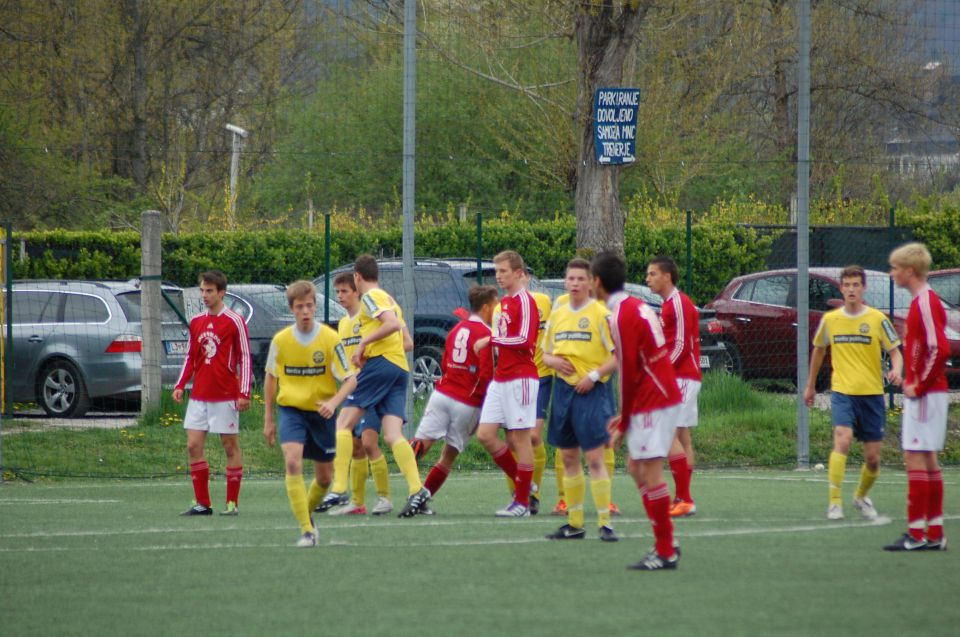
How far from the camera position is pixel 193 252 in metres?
22.1

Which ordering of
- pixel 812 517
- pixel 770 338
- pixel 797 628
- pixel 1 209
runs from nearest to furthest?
1. pixel 797 628
2. pixel 812 517
3. pixel 770 338
4. pixel 1 209

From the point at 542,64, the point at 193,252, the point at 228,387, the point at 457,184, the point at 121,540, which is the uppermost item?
the point at 542,64

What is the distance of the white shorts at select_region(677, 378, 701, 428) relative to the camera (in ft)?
35.1

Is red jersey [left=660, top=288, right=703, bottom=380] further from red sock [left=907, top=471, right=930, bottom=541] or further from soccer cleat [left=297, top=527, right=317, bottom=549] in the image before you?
soccer cleat [left=297, top=527, right=317, bottom=549]

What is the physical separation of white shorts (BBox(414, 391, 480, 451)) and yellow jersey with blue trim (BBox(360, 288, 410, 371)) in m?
0.41

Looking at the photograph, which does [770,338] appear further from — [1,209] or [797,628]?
[1,209]

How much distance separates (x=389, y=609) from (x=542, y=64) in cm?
2705

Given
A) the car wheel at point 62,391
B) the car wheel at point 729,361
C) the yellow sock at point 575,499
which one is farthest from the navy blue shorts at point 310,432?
the car wheel at point 729,361

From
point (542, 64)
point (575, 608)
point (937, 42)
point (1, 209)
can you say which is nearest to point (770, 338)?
point (575, 608)

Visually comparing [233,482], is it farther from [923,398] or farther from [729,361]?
[729,361]

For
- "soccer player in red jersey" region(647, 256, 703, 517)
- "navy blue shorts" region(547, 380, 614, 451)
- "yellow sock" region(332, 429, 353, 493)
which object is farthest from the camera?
"soccer player in red jersey" region(647, 256, 703, 517)

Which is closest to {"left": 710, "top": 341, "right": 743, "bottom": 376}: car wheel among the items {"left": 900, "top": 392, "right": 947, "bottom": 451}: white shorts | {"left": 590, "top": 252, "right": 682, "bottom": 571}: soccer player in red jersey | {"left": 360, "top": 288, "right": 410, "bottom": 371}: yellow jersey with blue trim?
{"left": 360, "top": 288, "right": 410, "bottom": 371}: yellow jersey with blue trim

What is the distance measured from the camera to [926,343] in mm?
8398

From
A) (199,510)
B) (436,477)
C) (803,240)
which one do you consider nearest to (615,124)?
(803,240)
